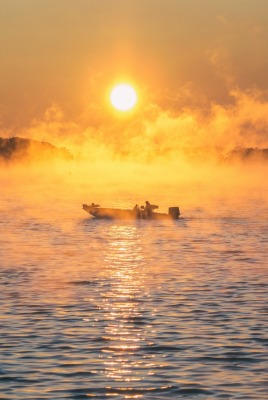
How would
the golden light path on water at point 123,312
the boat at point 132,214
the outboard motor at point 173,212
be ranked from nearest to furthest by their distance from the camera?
the golden light path on water at point 123,312 → the outboard motor at point 173,212 → the boat at point 132,214

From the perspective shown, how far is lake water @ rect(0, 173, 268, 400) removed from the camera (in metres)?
31.3

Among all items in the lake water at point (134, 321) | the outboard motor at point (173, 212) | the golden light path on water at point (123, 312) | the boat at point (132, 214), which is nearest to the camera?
the lake water at point (134, 321)

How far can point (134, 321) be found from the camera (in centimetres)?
4250

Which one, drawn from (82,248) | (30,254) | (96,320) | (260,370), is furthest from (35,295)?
(82,248)

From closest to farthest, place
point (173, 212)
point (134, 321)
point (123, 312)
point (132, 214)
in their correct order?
point (134, 321), point (123, 312), point (173, 212), point (132, 214)

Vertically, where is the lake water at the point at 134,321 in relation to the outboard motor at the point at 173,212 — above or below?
below

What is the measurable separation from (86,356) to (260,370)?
5.81m

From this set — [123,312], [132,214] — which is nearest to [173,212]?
[132,214]

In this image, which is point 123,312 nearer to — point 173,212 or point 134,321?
point 134,321

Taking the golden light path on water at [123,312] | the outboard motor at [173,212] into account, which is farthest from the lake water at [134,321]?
the outboard motor at [173,212]

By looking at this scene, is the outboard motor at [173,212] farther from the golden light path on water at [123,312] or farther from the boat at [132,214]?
the golden light path on water at [123,312]

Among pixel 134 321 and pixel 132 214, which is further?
pixel 132 214

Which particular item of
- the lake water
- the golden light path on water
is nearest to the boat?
the lake water

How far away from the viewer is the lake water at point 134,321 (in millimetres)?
31344
